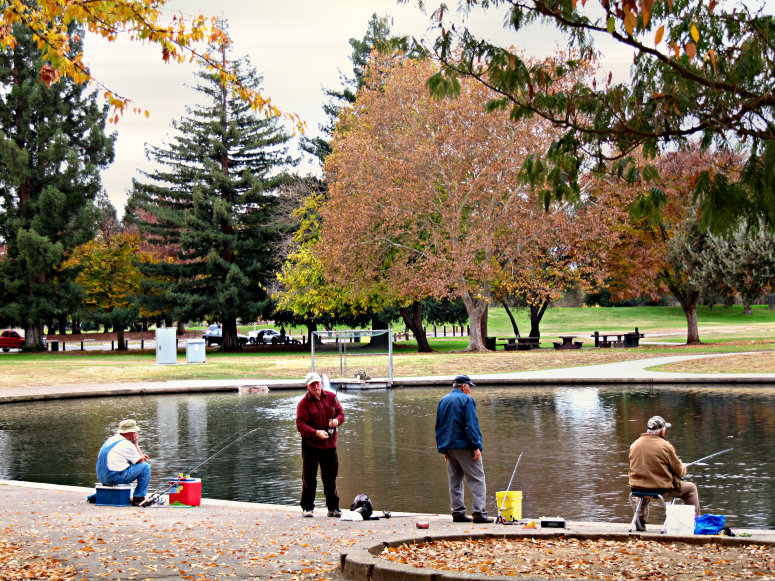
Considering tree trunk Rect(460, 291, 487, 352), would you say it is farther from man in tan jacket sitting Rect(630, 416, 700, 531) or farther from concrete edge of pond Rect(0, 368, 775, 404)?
man in tan jacket sitting Rect(630, 416, 700, 531)

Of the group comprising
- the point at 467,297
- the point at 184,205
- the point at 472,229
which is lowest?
the point at 467,297

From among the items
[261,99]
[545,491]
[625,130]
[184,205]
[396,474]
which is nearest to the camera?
[625,130]

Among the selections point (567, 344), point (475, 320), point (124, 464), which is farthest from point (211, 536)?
point (567, 344)

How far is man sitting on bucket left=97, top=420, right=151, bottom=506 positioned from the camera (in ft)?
40.4

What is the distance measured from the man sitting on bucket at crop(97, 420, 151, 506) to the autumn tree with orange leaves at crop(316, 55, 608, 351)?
32.9m

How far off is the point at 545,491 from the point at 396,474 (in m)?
2.78

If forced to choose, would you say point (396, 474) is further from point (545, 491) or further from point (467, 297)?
point (467, 297)

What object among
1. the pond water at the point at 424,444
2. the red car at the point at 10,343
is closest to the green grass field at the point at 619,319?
the red car at the point at 10,343

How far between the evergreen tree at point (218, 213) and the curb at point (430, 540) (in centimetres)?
5121

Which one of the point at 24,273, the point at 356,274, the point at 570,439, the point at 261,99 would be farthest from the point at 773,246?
the point at 24,273

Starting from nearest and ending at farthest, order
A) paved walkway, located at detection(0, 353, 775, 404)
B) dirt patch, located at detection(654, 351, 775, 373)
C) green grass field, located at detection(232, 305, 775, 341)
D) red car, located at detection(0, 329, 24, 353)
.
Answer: paved walkway, located at detection(0, 353, 775, 404) → dirt patch, located at detection(654, 351, 775, 373) → red car, located at detection(0, 329, 24, 353) → green grass field, located at detection(232, 305, 775, 341)

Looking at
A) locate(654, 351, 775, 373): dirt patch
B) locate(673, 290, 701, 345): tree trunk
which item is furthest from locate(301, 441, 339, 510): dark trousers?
locate(673, 290, 701, 345): tree trunk

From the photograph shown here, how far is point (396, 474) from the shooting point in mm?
14977

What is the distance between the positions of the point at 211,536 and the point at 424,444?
29.6 ft
